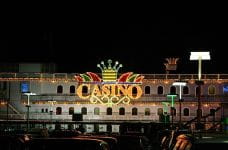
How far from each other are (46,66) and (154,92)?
632 inches

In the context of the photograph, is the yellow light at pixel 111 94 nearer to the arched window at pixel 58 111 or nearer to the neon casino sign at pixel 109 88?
the neon casino sign at pixel 109 88

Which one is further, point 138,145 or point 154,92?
point 154,92

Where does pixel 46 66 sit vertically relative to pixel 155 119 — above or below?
above

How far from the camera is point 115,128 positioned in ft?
277

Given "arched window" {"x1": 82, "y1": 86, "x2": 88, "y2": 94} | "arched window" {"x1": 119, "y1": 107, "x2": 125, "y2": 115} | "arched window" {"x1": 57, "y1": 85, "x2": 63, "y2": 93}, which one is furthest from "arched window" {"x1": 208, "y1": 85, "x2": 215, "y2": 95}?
"arched window" {"x1": 57, "y1": 85, "x2": 63, "y2": 93}

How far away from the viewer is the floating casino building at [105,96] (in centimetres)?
8112

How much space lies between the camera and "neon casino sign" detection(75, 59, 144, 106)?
265 feet

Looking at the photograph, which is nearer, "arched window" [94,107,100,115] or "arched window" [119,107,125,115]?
"arched window" [94,107,100,115]

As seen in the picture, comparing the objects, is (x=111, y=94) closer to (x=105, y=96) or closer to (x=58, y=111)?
(x=105, y=96)

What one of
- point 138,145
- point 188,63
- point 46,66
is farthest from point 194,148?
point 188,63

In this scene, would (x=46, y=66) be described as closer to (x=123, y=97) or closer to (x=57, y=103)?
(x=57, y=103)

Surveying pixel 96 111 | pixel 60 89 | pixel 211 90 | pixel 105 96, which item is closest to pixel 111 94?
pixel 105 96

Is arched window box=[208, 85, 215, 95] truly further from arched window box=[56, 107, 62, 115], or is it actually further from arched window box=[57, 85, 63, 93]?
arched window box=[56, 107, 62, 115]

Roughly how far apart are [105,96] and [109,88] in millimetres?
1149
